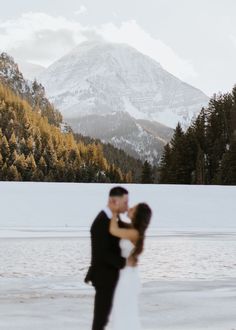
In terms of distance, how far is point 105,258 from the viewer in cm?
587

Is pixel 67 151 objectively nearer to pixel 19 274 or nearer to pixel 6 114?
pixel 6 114

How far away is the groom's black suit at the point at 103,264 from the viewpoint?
585 cm

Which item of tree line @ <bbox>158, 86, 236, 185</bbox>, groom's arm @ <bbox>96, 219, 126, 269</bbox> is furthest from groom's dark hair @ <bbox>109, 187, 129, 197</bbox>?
tree line @ <bbox>158, 86, 236, 185</bbox>

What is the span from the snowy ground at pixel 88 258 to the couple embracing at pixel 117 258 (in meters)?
2.00

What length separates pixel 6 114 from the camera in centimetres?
13800

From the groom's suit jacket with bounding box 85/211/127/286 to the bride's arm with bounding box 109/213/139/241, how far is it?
8 centimetres

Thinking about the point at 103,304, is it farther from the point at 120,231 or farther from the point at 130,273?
the point at 120,231

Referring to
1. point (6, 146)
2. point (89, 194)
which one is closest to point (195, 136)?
point (6, 146)

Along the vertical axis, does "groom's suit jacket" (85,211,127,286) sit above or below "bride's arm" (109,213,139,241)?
below

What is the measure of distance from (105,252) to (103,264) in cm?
14

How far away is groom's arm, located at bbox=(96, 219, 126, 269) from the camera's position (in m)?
5.84

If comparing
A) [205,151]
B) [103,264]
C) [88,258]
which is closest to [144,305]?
[103,264]

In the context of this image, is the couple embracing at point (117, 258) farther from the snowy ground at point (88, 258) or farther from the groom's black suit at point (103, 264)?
the snowy ground at point (88, 258)

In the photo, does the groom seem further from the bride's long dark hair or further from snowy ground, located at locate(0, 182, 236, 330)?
snowy ground, located at locate(0, 182, 236, 330)
